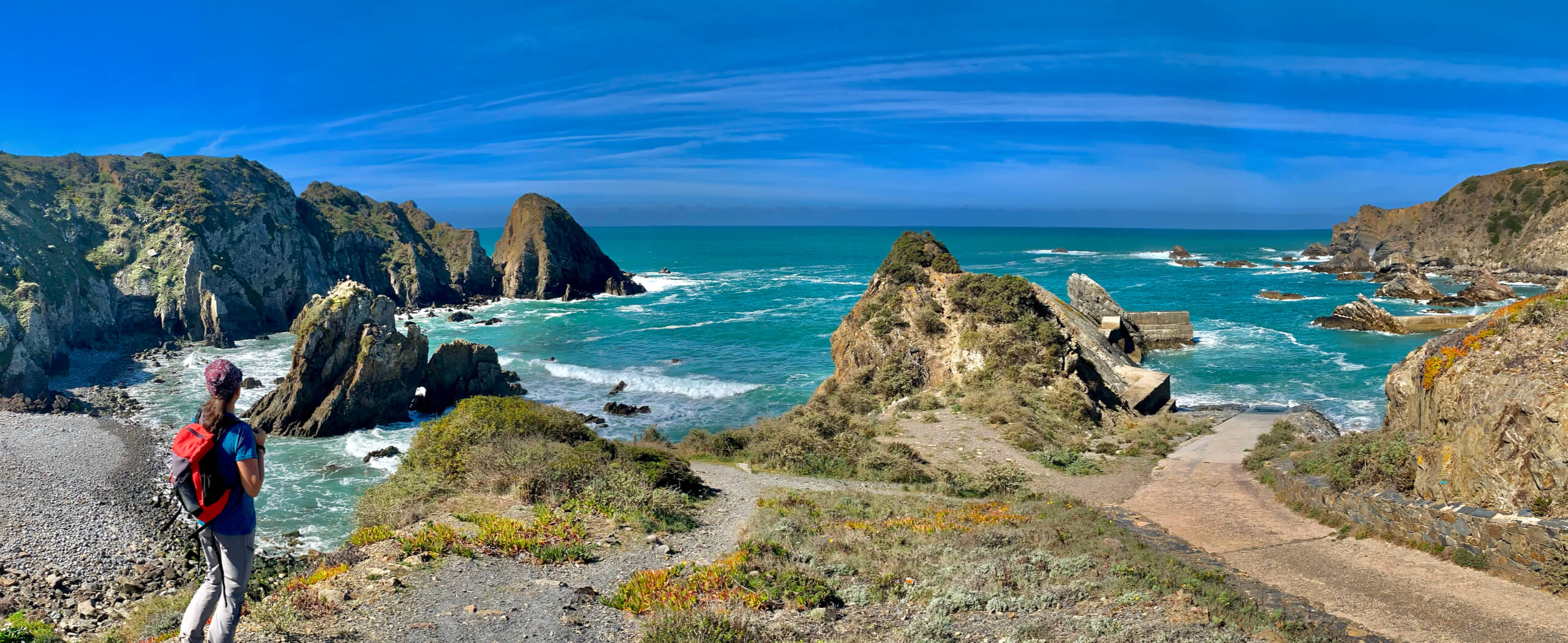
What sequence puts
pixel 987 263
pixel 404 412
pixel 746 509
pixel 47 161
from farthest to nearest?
pixel 987 263, pixel 47 161, pixel 404 412, pixel 746 509

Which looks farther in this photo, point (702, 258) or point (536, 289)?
point (702, 258)

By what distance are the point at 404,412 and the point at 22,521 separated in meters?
12.6

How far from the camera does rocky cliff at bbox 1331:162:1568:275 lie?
76.6 m

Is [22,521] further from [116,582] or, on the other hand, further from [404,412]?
[404,412]

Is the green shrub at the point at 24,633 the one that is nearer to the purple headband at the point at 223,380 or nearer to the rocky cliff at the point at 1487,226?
the purple headband at the point at 223,380

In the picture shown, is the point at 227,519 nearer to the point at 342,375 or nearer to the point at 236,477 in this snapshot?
the point at 236,477

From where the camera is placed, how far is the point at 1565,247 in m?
72.7

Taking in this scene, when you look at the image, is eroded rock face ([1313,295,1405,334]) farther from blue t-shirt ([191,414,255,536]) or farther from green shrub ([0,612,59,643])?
green shrub ([0,612,59,643])

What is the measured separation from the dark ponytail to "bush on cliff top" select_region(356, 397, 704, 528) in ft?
21.8

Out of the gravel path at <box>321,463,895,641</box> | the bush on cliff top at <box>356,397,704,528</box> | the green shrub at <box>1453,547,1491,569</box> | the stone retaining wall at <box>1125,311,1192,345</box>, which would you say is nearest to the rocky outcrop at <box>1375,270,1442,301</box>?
the stone retaining wall at <box>1125,311,1192,345</box>

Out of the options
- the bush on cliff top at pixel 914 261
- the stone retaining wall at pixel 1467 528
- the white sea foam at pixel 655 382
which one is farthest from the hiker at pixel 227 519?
the white sea foam at pixel 655 382

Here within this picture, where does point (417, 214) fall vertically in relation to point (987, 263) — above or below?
above

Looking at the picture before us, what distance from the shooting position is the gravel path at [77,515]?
15.0 m

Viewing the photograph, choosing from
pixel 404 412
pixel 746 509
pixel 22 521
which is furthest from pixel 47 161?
pixel 746 509
